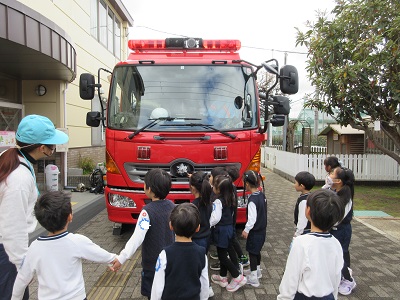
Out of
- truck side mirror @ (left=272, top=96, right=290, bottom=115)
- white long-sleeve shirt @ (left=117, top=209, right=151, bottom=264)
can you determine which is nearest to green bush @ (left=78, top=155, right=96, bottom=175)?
truck side mirror @ (left=272, top=96, right=290, bottom=115)

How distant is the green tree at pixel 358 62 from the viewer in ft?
28.2

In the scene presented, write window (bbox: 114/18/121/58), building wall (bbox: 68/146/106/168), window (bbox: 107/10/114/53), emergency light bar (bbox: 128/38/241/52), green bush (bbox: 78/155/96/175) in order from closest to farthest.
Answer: emergency light bar (bbox: 128/38/241/52) < building wall (bbox: 68/146/106/168) < green bush (bbox: 78/155/96/175) < window (bbox: 107/10/114/53) < window (bbox: 114/18/121/58)

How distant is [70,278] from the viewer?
2115 mm

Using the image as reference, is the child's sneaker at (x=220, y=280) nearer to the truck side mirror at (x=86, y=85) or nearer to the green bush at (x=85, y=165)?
the truck side mirror at (x=86, y=85)

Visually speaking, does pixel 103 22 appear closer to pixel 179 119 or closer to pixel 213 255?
pixel 179 119

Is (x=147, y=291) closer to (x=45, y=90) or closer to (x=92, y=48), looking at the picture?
(x=45, y=90)

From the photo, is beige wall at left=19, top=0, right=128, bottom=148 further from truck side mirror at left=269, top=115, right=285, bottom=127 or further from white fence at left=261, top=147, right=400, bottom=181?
white fence at left=261, top=147, right=400, bottom=181

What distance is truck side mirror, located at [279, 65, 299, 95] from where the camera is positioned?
16.8 feet

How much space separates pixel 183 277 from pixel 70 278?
0.71 metres

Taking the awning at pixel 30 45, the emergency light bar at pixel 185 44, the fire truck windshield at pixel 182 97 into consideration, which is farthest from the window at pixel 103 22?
the fire truck windshield at pixel 182 97

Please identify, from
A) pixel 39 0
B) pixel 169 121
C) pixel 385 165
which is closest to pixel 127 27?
pixel 39 0

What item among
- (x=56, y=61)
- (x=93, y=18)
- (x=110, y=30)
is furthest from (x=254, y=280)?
(x=110, y=30)

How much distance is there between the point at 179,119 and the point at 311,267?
10.0ft

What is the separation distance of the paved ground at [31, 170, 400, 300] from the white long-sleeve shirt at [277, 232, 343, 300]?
1.54 metres
